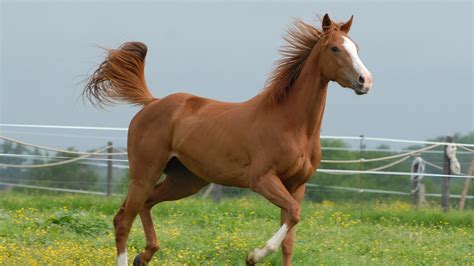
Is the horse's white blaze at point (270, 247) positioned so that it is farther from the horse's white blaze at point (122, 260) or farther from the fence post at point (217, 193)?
the fence post at point (217, 193)

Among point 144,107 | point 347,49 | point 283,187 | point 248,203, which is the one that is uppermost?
point 347,49

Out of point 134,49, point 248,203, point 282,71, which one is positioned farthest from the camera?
→ point 248,203

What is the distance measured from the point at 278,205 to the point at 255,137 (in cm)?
64

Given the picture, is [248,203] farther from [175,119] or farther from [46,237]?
[175,119]

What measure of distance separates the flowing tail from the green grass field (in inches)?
60.7

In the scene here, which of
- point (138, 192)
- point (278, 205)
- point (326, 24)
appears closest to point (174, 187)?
point (138, 192)

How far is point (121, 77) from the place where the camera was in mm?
8750

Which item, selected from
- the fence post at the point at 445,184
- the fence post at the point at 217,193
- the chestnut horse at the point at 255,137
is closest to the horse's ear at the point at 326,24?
the chestnut horse at the point at 255,137

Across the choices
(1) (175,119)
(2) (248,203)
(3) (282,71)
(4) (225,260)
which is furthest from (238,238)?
(2) (248,203)

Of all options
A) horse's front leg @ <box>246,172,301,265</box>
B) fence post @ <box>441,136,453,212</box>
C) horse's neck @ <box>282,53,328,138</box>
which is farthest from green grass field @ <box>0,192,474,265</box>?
horse's neck @ <box>282,53,328,138</box>

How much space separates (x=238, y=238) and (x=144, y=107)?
1723 mm

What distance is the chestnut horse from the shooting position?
7.06 metres

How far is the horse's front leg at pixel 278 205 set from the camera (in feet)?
22.2

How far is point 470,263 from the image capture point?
842 cm
